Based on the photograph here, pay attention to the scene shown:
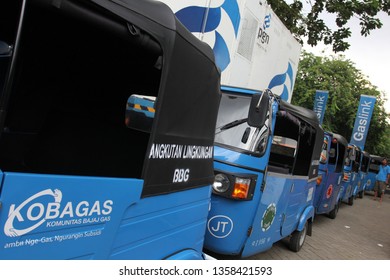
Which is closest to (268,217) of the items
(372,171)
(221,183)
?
(221,183)

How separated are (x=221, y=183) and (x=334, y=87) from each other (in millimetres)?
20980

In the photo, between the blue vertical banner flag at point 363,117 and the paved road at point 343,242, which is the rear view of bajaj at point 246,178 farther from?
the blue vertical banner flag at point 363,117

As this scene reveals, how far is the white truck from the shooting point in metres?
5.87

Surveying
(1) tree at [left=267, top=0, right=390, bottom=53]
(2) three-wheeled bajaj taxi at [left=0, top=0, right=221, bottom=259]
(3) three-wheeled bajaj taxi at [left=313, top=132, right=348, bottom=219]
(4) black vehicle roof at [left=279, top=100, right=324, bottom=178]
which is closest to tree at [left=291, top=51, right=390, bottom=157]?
(1) tree at [left=267, top=0, right=390, bottom=53]

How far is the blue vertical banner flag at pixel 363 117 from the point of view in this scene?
2141 centimetres

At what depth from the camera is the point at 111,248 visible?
185 centimetres

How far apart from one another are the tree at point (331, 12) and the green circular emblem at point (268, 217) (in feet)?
27.9

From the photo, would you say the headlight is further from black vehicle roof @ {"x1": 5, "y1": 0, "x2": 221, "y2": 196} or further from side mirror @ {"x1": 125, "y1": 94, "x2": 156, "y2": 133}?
side mirror @ {"x1": 125, "y1": 94, "x2": 156, "y2": 133}

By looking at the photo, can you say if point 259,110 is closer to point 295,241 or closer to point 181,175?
point 181,175

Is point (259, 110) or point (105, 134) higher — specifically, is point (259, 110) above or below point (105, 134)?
above

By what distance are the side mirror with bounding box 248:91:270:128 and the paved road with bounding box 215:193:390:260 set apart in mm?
1835

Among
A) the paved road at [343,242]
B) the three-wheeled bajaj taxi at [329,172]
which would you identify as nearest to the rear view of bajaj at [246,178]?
the paved road at [343,242]

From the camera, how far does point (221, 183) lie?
3.92 meters
